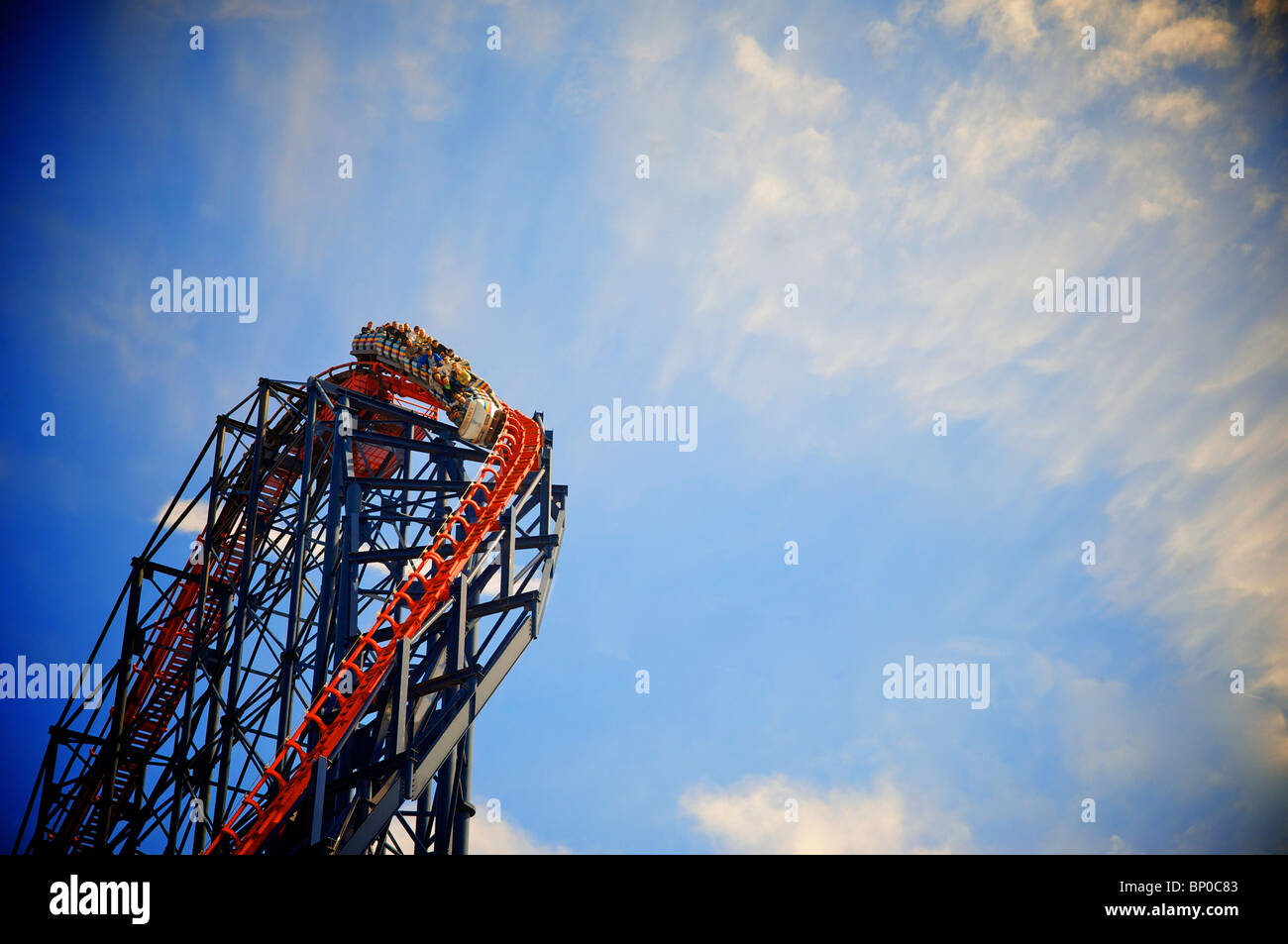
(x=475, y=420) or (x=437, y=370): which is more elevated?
(x=437, y=370)

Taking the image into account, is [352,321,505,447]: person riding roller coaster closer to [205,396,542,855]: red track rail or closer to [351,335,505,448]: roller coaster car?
[351,335,505,448]: roller coaster car

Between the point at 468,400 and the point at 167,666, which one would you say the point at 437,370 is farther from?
the point at 167,666

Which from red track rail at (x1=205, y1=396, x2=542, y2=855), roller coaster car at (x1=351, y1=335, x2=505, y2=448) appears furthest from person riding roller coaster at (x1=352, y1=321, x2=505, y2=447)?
red track rail at (x1=205, y1=396, x2=542, y2=855)

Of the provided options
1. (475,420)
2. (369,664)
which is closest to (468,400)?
(475,420)

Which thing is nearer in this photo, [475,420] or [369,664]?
[369,664]
